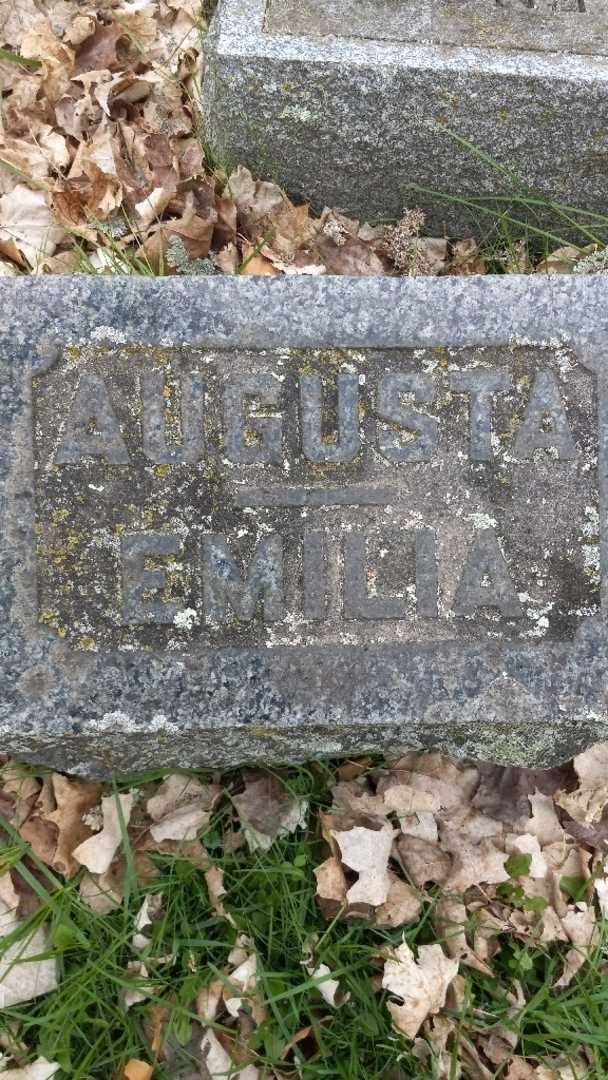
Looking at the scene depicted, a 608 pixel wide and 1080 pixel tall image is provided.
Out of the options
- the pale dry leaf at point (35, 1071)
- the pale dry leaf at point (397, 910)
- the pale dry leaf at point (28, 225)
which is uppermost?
the pale dry leaf at point (28, 225)

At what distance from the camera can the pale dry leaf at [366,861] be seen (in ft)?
6.10

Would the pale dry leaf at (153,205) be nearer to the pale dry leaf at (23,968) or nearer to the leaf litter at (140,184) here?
the leaf litter at (140,184)

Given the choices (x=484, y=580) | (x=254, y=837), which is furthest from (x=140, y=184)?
(x=254, y=837)

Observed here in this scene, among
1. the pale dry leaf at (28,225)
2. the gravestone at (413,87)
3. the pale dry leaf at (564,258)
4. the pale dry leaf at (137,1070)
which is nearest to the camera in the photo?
the pale dry leaf at (137,1070)

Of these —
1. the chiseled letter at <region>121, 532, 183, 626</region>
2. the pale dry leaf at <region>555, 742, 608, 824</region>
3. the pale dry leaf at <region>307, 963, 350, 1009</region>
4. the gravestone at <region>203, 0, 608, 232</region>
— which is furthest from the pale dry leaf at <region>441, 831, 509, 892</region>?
the gravestone at <region>203, 0, 608, 232</region>

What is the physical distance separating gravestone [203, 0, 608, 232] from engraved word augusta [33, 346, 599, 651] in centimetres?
81

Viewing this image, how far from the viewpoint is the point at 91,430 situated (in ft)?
5.16

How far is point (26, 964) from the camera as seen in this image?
1.87 meters

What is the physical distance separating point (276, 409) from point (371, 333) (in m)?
0.24

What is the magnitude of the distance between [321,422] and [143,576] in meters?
0.46

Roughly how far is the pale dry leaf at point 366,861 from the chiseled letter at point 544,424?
943mm

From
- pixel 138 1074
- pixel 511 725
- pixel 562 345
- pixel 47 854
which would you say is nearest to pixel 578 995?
pixel 511 725

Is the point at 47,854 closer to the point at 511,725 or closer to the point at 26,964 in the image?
the point at 26,964

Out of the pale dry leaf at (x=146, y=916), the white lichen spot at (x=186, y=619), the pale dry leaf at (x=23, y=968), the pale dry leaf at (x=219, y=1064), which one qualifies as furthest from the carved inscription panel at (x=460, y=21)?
the pale dry leaf at (x=219, y=1064)
